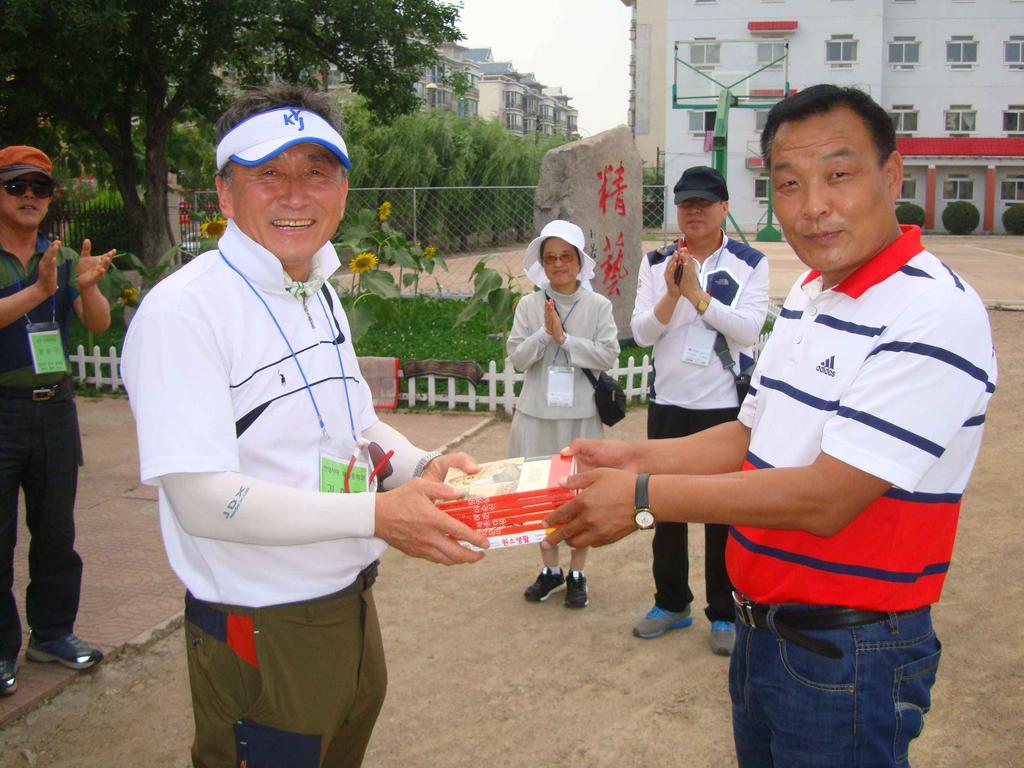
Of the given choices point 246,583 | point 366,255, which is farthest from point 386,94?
point 246,583

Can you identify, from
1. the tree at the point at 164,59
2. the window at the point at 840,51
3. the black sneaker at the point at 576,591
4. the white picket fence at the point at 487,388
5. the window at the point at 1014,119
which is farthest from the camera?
the window at the point at 840,51

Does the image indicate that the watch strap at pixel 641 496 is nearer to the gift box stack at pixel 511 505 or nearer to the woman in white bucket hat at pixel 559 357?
the gift box stack at pixel 511 505

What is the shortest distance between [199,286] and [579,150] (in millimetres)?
9047

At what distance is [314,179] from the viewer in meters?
2.24

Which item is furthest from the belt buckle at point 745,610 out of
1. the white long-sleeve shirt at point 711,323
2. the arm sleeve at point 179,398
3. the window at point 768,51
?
the window at point 768,51

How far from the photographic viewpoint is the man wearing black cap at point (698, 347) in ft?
15.0

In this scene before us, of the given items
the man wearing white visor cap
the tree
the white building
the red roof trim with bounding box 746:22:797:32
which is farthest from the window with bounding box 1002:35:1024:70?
the man wearing white visor cap

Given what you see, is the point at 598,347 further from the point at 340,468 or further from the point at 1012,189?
the point at 1012,189

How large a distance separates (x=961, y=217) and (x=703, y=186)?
39.0 m

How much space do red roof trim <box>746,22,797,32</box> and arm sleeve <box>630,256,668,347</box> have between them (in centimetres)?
4272

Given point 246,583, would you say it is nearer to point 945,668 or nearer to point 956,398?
point 956,398

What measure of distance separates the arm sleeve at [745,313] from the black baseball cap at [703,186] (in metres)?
0.44

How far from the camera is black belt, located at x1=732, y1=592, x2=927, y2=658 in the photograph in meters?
1.99

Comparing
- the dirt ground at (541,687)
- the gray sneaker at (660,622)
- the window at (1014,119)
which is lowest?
the dirt ground at (541,687)
